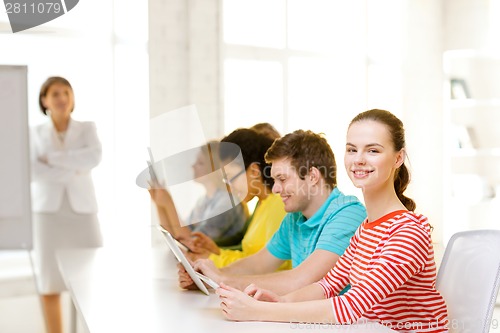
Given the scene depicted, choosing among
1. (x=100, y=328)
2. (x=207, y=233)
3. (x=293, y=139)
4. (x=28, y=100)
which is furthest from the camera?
(x=28, y=100)

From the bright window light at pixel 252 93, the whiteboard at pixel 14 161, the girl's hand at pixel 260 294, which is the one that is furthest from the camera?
the bright window light at pixel 252 93

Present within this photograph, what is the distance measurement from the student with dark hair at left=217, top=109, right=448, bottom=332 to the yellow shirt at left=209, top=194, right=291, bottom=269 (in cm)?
62

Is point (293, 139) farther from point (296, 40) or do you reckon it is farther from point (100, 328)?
point (296, 40)

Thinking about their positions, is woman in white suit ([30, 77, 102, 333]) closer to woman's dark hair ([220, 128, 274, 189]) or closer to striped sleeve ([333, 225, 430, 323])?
woman's dark hair ([220, 128, 274, 189])

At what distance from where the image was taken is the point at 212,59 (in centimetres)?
400

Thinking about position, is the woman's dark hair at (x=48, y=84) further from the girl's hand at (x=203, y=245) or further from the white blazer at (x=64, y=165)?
the girl's hand at (x=203, y=245)

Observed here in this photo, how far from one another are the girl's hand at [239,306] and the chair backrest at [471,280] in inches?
14.9

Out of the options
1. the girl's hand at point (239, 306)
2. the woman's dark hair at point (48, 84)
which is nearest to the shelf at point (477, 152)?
the woman's dark hair at point (48, 84)

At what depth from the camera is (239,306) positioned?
3.77ft

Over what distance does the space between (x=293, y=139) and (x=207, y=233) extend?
0.87 metres

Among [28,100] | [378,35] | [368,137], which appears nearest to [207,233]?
[368,137]

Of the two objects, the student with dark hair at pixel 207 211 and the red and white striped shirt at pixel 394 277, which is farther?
the student with dark hair at pixel 207 211
